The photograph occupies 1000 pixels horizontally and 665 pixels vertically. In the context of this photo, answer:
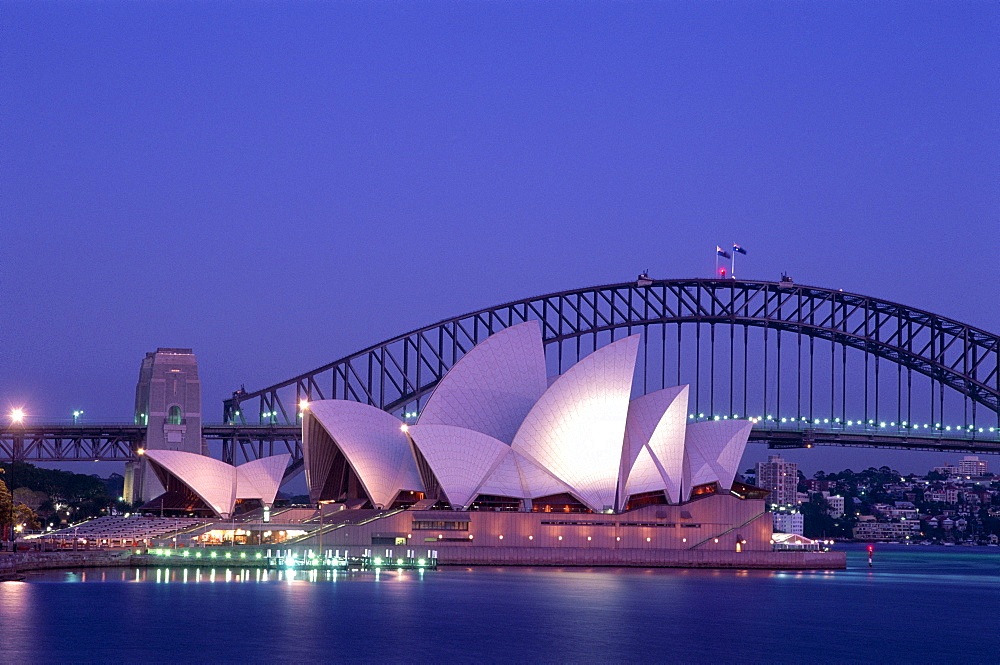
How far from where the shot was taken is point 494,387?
87250 millimetres

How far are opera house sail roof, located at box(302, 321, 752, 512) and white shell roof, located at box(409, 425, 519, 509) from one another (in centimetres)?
6

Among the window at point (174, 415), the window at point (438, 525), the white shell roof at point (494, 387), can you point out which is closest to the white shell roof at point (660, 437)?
the white shell roof at point (494, 387)

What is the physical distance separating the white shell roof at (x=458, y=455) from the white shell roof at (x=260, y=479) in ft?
57.2

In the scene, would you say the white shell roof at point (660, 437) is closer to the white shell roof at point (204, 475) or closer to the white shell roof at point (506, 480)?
the white shell roof at point (506, 480)

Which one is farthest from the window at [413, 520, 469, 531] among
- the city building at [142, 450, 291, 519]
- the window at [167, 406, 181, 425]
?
the window at [167, 406, 181, 425]

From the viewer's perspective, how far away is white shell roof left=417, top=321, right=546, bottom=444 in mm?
86562

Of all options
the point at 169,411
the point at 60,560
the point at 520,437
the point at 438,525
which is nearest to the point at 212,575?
the point at 60,560

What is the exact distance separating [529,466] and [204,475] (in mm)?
23342

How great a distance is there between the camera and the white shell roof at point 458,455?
83.0 m

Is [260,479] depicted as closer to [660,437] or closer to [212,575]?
[212,575]

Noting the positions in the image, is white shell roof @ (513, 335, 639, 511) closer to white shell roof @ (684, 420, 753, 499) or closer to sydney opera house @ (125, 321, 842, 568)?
sydney opera house @ (125, 321, 842, 568)

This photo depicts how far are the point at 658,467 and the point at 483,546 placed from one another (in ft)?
41.6

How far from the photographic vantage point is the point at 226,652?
39812 millimetres

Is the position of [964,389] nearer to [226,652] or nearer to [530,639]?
[530,639]
